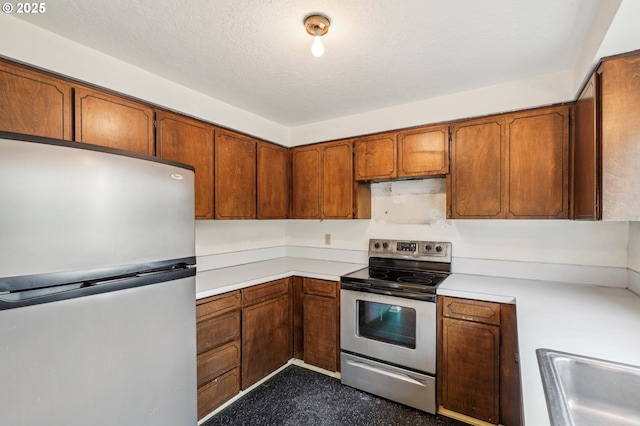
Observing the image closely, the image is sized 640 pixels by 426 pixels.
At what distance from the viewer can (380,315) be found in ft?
7.64

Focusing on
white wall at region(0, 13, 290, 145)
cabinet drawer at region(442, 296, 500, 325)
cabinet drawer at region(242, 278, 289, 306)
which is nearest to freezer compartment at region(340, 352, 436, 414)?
cabinet drawer at region(442, 296, 500, 325)

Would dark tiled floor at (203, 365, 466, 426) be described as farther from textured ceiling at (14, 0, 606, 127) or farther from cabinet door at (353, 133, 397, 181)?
textured ceiling at (14, 0, 606, 127)

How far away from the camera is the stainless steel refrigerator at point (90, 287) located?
928 mm

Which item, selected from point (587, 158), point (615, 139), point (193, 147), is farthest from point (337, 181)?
point (615, 139)

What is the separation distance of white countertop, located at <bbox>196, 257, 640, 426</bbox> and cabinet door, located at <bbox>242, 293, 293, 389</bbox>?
0.82 feet

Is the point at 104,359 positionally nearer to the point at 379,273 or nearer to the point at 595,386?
the point at 595,386

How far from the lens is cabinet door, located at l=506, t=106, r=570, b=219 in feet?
6.49

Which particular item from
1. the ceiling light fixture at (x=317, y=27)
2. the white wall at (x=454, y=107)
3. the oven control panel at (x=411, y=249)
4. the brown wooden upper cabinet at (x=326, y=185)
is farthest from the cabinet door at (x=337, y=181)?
the ceiling light fixture at (x=317, y=27)

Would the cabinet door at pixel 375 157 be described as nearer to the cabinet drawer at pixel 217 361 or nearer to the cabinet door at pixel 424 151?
the cabinet door at pixel 424 151

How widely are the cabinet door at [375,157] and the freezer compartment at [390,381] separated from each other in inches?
61.2

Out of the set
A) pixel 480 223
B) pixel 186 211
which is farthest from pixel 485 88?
pixel 186 211

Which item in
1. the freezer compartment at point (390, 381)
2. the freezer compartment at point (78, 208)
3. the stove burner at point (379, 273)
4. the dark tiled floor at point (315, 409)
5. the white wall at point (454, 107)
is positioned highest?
the white wall at point (454, 107)

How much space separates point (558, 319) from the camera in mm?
1438

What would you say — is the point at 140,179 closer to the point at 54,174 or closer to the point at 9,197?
the point at 54,174
